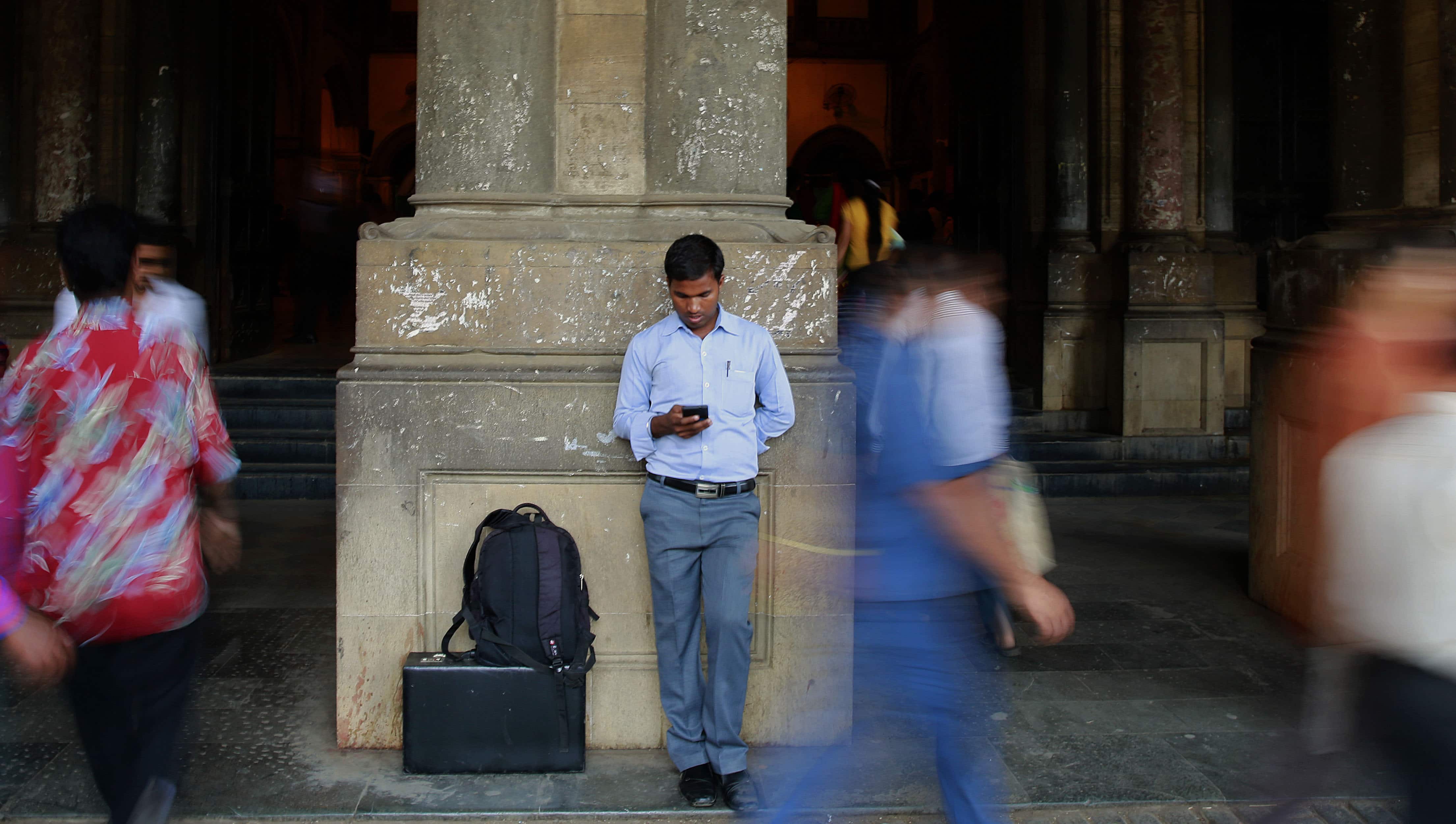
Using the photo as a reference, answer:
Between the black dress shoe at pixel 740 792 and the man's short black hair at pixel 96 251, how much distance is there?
Result: 7.31ft

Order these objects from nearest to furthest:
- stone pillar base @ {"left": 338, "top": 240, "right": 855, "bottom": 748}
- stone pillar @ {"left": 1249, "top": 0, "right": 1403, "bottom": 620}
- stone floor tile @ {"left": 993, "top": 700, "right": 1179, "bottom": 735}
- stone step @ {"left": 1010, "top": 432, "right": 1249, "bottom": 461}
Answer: stone pillar base @ {"left": 338, "top": 240, "right": 855, "bottom": 748}
stone floor tile @ {"left": 993, "top": 700, "right": 1179, "bottom": 735}
stone pillar @ {"left": 1249, "top": 0, "right": 1403, "bottom": 620}
stone step @ {"left": 1010, "top": 432, "right": 1249, "bottom": 461}

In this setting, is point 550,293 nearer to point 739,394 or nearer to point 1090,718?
point 739,394

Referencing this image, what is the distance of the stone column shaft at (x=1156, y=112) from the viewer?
1048 centimetres

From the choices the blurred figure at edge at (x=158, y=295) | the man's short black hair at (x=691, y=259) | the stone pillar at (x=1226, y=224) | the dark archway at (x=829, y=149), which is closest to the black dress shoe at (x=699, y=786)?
the man's short black hair at (x=691, y=259)

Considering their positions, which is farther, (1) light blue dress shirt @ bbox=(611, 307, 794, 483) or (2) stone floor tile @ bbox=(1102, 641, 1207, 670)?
(2) stone floor tile @ bbox=(1102, 641, 1207, 670)

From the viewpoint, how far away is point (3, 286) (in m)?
10.1

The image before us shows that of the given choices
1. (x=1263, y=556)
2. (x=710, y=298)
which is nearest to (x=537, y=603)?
(x=710, y=298)

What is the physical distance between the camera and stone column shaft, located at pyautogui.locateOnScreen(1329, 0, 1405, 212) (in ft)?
19.6

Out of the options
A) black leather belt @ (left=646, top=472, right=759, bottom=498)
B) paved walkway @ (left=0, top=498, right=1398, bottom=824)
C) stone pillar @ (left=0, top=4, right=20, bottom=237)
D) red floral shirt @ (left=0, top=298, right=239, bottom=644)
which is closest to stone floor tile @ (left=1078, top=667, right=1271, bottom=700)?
paved walkway @ (left=0, top=498, right=1398, bottom=824)

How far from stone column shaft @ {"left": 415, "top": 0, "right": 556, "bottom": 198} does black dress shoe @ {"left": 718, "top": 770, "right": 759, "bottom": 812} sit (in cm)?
208

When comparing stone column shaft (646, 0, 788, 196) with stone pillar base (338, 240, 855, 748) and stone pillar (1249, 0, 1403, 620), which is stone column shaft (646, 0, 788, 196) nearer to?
stone pillar base (338, 240, 855, 748)

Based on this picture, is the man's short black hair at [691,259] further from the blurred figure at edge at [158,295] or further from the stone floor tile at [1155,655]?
the stone floor tile at [1155,655]

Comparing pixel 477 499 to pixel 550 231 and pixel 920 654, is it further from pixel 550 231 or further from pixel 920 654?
pixel 920 654

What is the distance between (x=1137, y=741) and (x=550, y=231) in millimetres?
2707
